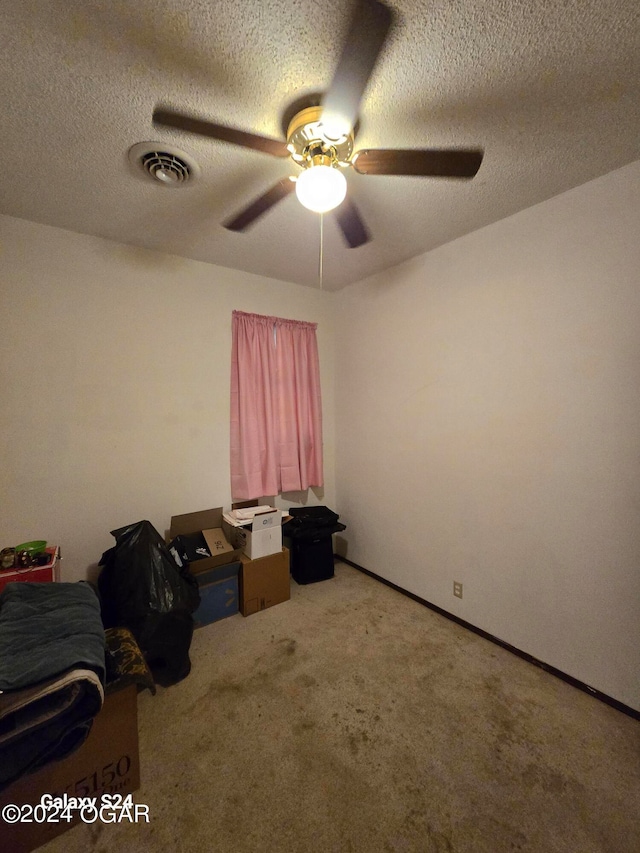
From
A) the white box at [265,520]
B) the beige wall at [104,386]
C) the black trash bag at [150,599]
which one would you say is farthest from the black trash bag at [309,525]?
the black trash bag at [150,599]

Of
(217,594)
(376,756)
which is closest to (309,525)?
(217,594)

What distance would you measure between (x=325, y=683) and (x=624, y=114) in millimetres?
2841

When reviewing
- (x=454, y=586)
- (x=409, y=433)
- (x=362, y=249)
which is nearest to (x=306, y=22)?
(x=362, y=249)

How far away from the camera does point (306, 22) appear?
980 mm

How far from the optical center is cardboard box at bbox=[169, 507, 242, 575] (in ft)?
7.55

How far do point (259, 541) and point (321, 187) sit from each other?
7.14ft

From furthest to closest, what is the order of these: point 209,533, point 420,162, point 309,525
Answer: point 309,525
point 209,533
point 420,162

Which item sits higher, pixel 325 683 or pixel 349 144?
pixel 349 144

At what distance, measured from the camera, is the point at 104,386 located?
2.28m

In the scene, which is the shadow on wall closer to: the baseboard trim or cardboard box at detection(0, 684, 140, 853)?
the baseboard trim

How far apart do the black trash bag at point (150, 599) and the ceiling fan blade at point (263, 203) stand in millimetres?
1805

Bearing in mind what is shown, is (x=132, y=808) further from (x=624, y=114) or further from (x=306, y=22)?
(x=624, y=114)

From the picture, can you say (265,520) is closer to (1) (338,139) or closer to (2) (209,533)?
(2) (209,533)

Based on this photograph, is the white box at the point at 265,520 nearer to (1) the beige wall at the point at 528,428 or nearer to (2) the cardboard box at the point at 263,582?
(2) the cardboard box at the point at 263,582
